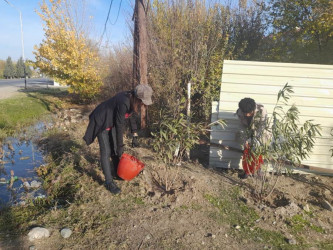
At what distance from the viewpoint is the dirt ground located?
261cm

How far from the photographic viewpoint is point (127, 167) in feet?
12.1

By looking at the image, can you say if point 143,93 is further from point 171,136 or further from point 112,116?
point 171,136

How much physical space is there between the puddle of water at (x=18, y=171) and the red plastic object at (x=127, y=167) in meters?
1.34

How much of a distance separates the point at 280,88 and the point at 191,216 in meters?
2.73

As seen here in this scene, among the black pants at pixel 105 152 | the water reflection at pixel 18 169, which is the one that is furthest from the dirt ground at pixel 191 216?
the water reflection at pixel 18 169

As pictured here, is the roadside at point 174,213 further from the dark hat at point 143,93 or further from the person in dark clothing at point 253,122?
the dark hat at point 143,93

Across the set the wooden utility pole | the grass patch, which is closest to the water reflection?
the grass patch

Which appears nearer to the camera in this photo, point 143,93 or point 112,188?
point 143,93

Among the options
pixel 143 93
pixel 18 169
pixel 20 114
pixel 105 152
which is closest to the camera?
pixel 143 93

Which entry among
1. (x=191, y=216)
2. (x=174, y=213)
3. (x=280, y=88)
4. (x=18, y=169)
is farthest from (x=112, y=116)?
(x=18, y=169)

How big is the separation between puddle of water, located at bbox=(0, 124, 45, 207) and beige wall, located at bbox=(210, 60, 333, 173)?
11.3 ft

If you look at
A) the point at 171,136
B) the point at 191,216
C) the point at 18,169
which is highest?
the point at 171,136

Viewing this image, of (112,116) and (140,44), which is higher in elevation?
(140,44)

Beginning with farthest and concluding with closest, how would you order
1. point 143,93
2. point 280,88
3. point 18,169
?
point 18,169, point 280,88, point 143,93
